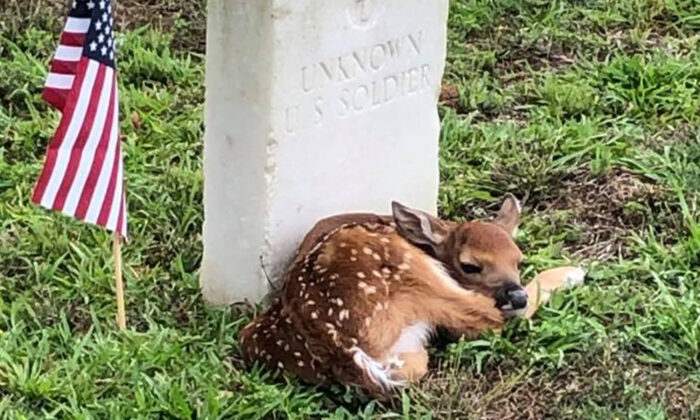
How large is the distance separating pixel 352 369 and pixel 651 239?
5.36ft

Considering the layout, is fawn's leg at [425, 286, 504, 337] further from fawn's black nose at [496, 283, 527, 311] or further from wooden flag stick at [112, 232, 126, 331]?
wooden flag stick at [112, 232, 126, 331]

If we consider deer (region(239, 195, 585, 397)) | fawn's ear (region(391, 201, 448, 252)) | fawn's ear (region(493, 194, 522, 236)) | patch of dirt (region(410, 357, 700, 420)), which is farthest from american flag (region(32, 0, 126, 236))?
fawn's ear (region(493, 194, 522, 236))

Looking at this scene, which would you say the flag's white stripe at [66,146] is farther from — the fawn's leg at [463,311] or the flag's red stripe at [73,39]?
the fawn's leg at [463,311]

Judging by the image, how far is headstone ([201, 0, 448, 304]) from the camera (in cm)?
534

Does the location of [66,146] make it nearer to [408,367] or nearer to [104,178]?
[104,178]

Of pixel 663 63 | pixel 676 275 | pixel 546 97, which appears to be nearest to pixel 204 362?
pixel 676 275

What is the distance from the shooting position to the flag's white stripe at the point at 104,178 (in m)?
5.34

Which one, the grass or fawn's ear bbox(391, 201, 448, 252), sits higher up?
fawn's ear bbox(391, 201, 448, 252)

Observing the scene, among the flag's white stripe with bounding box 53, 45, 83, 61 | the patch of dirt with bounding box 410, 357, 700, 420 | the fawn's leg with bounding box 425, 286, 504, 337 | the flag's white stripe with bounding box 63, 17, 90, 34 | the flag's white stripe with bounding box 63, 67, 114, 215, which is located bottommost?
the patch of dirt with bounding box 410, 357, 700, 420

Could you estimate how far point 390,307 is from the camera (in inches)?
207

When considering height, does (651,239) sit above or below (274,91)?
below

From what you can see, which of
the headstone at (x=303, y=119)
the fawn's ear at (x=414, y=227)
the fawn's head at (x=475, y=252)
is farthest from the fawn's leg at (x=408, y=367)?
the headstone at (x=303, y=119)

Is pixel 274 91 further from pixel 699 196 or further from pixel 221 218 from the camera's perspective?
pixel 699 196

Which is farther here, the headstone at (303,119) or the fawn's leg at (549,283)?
the fawn's leg at (549,283)
